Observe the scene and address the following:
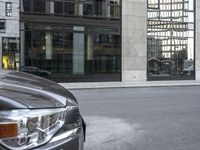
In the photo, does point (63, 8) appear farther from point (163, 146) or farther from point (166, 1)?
point (163, 146)

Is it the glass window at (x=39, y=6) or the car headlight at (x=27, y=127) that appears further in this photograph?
the glass window at (x=39, y=6)

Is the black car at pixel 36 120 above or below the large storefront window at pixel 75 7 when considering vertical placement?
below

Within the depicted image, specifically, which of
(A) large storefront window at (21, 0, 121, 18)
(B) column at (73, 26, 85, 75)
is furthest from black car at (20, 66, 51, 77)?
(A) large storefront window at (21, 0, 121, 18)

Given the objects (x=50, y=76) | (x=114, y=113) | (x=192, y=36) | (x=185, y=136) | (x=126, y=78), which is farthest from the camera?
(x=192, y=36)

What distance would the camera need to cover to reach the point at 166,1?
33.6 m

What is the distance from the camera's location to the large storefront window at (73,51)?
28.8m

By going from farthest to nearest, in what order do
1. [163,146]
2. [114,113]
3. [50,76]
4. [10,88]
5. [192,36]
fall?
[192,36] < [50,76] < [114,113] < [163,146] < [10,88]

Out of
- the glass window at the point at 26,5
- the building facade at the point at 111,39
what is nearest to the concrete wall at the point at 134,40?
the building facade at the point at 111,39

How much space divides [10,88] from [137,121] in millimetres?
8699

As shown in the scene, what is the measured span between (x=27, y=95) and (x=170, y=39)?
32.2 m

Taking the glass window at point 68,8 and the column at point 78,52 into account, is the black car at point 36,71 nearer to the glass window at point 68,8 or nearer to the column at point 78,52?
the column at point 78,52

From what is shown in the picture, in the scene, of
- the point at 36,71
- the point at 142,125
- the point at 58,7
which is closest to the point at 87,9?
the point at 58,7

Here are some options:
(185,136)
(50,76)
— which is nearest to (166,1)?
(50,76)

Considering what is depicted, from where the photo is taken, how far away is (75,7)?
1189 inches
